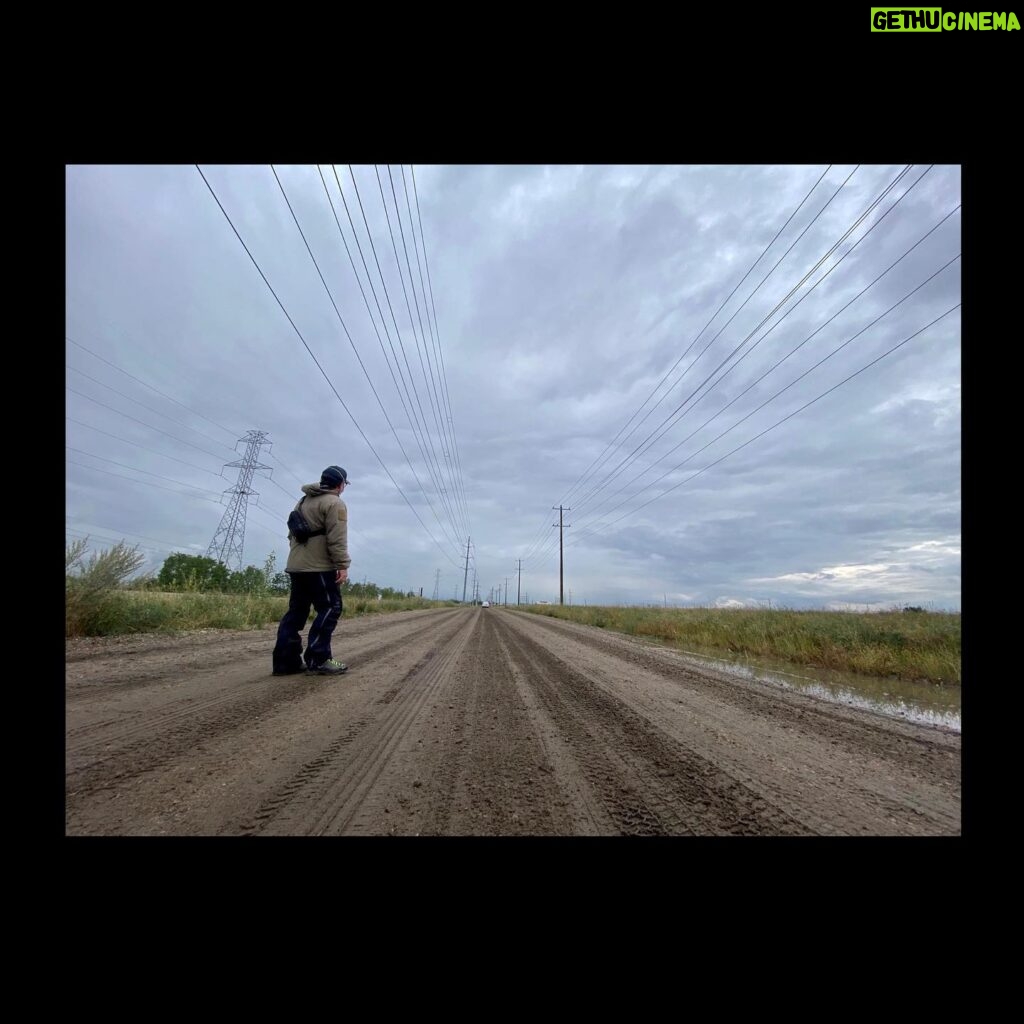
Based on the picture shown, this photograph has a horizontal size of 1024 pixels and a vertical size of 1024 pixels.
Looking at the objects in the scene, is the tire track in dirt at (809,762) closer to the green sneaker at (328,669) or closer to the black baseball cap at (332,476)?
the green sneaker at (328,669)

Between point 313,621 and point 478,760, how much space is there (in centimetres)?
228

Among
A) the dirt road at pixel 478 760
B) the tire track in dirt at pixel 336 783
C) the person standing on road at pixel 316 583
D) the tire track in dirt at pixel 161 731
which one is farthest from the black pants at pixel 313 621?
the tire track in dirt at pixel 336 783

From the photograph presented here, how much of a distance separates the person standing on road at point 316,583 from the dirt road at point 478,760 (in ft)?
0.87

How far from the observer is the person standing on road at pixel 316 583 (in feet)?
11.6

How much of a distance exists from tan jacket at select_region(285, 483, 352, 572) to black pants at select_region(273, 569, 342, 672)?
67mm

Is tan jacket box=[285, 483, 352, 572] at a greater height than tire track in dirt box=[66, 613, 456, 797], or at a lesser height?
greater

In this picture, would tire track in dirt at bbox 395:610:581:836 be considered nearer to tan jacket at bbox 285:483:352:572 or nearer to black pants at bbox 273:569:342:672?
black pants at bbox 273:569:342:672

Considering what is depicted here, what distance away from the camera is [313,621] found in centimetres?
351

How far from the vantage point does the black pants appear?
11.5 feet

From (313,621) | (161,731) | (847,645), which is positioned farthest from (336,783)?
(847,645)

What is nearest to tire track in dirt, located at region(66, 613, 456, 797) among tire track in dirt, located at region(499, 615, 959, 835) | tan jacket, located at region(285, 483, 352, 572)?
tan jacket, located at region(285, 483, 352, 572)

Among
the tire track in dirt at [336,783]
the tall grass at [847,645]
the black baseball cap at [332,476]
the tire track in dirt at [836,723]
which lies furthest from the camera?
the tall grass at [847,645]
